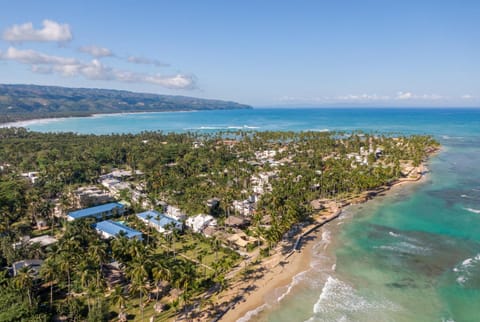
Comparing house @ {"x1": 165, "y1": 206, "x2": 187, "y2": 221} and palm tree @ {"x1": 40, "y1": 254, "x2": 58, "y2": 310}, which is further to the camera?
house @ {"x1": 165, "y1": 206, "x2": 187, "y2": 221}

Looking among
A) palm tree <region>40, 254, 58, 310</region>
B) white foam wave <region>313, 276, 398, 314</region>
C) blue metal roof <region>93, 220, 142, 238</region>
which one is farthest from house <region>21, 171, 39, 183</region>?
white foam wave <region>313, 276, 398, 314</region>

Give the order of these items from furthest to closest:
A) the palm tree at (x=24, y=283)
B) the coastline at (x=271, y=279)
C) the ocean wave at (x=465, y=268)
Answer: the ocean wave at (x=465, y=268)
the coastline at (x=271, y=279)
the palm tree at (x=24, y=283)

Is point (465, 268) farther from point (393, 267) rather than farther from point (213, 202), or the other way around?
point (213, 202)

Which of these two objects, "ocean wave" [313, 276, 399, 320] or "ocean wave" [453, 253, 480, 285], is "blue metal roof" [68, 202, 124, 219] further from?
"ocean wave" [453, 253, 480, 285]

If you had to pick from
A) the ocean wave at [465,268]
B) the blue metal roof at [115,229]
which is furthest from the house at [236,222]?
the ocean wave at [465,268]

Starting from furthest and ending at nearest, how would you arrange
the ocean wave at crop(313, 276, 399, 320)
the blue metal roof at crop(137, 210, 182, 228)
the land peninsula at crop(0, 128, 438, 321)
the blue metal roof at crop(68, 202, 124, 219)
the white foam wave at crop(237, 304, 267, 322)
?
the blue metal roof at crop(68, 202, 124, 219) → the blue metal roof at crop(137, 210, 182, 228) → the ocean wave at crop(313, 276, 399, 320) → the land peninsula at crop(0, 128, 438, 321) → the white foam wave at crop(237, 304, 267, 322)

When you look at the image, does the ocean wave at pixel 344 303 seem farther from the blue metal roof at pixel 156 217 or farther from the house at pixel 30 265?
the house at pixel 30 265
